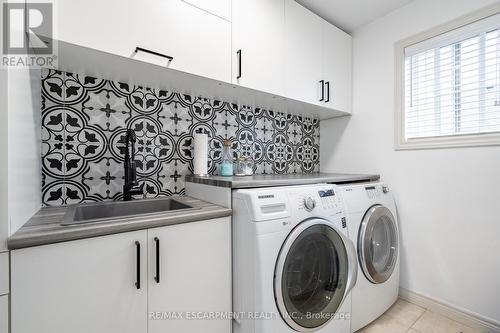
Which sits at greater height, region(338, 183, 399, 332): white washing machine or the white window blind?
the white window blind

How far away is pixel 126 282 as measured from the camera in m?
0.90

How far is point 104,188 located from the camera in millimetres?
1361

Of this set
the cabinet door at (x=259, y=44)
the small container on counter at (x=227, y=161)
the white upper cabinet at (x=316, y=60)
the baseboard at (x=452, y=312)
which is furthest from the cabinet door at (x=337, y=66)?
the baseboard at (x=452, y=312)

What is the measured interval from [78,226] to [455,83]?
7.61 feet

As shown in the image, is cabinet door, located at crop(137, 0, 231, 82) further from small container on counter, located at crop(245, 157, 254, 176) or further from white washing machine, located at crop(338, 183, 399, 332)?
white washing machine, located at crop(338, 183, 399, 332)

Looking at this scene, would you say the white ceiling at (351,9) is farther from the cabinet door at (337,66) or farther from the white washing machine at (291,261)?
the white washing machine at (291,261)

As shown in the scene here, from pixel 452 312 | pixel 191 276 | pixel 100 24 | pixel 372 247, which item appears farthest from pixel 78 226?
pixel 452 312

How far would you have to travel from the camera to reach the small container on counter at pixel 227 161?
1712 millimetres

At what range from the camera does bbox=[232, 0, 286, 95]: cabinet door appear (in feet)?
4.57

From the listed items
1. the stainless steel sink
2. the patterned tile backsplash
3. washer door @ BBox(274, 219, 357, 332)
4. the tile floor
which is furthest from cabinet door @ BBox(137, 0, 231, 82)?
the tile floor

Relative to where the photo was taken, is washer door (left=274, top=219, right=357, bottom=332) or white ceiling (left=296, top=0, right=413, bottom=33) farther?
white ceiling (left=296, top=0, right=413, bottom=33)

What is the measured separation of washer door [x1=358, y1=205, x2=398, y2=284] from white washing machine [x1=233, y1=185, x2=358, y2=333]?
17 centimetres

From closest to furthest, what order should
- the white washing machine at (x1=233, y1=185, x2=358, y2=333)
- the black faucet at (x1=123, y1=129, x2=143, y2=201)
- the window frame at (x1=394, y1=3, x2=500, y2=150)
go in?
the white washing machine at (x1=233, y1=185, x2=358, y2=333) → the black faucet at (x1=123, y1=129, x2=143, y2=201) → the window frame at (x1=394, y1=3, x2=500, y2=150)

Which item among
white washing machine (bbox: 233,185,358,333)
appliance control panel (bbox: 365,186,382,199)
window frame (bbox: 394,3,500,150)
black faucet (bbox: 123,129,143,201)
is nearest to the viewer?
white washing machine (bbox: 233,185,358,333)
